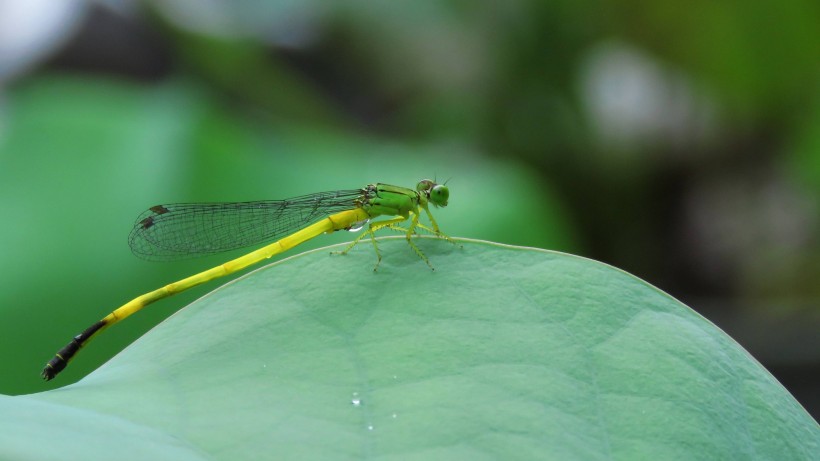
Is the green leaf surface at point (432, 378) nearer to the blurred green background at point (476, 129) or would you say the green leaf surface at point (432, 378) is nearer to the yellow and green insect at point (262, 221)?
the yellow and green insect at point (262, 221)

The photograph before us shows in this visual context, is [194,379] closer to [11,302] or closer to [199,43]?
[11,302]

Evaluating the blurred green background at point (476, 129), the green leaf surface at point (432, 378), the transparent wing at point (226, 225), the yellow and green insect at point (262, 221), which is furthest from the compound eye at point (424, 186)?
the green leaf surface at point (432, 378)

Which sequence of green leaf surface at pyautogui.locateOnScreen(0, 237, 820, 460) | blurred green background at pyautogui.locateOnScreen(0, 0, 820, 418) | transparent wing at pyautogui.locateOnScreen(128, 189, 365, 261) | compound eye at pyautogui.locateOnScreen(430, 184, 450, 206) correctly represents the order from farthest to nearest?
blurred green background at pyautogui.locateOnScreen(0, 0, 820, 418) → transparent wing at pyautogui.locateOnScreen(128, 189, 365, 261) → compound eye at pyautogui.locateOnScreen(430, 184, 450, 206) → green leaf surface at pyautogui.locateOnScreen(0, 237, 820, 460)

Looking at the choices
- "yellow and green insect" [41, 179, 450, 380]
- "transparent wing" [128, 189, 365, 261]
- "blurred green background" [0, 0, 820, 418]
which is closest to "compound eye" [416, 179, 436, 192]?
"yellow and green insect" [41, 179, 450, 380]

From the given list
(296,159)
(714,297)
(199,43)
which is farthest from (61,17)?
(714,297)

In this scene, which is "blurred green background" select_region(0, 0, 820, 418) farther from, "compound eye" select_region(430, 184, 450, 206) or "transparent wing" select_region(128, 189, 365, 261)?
"compound eye" select_region(430, 184, 450, 206)

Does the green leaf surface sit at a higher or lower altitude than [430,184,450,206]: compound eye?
lower

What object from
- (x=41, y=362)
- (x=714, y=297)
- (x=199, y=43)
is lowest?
(x=714, y=297)
